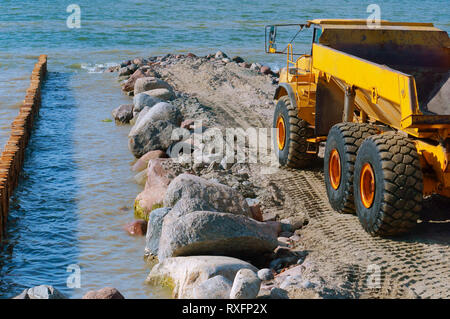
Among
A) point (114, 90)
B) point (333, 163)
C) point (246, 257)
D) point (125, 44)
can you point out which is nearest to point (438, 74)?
point (333, 163)

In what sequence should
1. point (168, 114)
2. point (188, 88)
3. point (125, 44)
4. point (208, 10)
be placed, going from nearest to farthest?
1. point (168, 114)
2. point (188, 88)
3. point (125, 44)
4. point (208, 10)

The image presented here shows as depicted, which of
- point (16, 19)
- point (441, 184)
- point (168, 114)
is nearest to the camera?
point (441, 184)

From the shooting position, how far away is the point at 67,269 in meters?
7.47

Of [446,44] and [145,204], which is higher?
[446,44]

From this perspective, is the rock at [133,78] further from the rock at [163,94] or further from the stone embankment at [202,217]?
the stone embankment at [202,217]

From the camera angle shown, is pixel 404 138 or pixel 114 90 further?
pixel 114 90

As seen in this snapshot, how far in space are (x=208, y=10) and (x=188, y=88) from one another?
1108 inches

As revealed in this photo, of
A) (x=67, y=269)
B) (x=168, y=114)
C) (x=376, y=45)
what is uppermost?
(x=376, y=45)

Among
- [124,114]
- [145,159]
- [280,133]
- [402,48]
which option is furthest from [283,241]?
[124,114]

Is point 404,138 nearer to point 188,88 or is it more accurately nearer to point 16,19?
point 188,88

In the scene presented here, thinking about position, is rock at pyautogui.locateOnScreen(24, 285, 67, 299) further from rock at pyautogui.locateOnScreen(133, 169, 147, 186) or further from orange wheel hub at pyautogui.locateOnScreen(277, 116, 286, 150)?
orange wheel hub at pyautogui.locateOnScreen(277, 116, 286, 150)

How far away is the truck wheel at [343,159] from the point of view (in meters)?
7.70

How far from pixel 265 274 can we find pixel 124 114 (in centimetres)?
878

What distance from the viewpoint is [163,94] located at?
1576 cm
